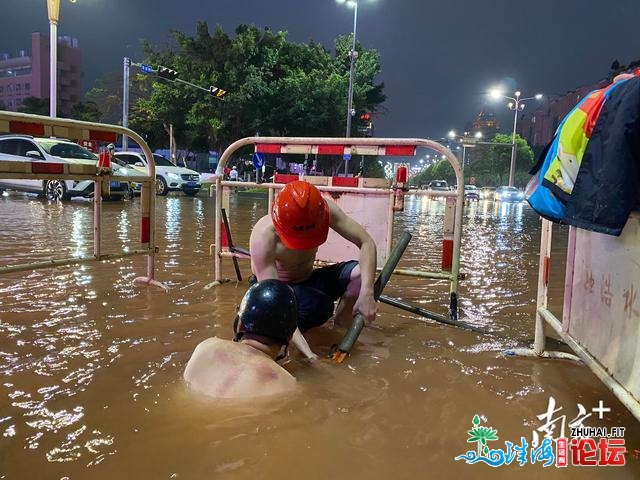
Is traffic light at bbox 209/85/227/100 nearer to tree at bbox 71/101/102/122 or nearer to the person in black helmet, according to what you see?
tree at bbox 71/101/102/122

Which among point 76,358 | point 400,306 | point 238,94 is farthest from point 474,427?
point 238,94

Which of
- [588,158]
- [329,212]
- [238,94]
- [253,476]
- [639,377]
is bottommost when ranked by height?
[253,476]

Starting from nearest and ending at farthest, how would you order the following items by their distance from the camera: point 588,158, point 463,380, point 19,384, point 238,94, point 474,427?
point 588,158
point 474,427
point 19,384
point 463,380
point 238,94

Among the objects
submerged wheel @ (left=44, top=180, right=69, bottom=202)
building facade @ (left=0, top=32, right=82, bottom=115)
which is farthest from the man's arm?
building facade @ (left=0, top=32, right=82, bottom=115)

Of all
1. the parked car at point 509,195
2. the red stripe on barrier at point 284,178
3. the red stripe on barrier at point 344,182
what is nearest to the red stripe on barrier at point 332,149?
the red stripe on barrier at point 344,182

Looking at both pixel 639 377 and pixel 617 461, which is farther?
pixel 617 461

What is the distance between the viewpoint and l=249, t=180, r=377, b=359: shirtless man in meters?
2.97

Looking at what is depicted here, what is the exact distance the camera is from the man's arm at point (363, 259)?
3.37 meters

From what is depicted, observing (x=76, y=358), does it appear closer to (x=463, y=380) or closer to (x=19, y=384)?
(x=19, y=384)

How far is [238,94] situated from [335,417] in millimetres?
27585

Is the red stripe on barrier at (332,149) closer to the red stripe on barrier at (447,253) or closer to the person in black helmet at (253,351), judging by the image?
the red stripe on barrier at (447,253)

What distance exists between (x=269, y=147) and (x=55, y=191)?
492 inches

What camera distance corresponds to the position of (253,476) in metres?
2.06

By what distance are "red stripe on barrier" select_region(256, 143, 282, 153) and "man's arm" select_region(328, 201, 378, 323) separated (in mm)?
2011
